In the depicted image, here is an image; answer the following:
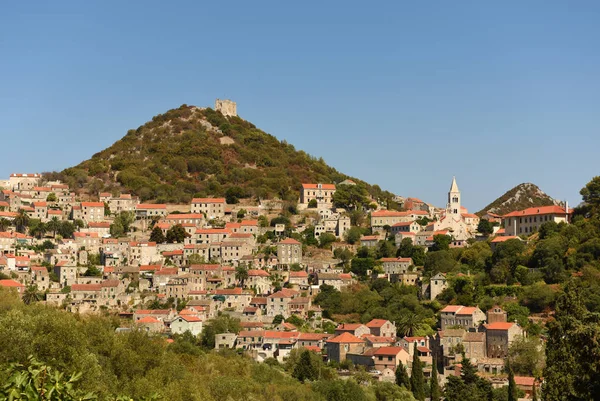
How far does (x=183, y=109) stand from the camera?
135 meters

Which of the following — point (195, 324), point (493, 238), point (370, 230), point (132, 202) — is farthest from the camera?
point (132, 202)

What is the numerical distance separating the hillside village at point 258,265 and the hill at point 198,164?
13.6ft

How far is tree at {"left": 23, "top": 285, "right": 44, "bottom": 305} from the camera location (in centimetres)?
6625

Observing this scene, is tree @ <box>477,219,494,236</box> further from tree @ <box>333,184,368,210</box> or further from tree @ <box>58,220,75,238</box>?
tree @ <box>58,220,75,238</box>

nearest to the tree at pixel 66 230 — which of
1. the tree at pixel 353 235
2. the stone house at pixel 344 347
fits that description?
the tree at pixel 353 235

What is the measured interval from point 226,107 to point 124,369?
10437cm

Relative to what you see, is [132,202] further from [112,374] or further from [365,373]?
[112,374]

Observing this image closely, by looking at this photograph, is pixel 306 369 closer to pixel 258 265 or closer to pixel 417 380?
pixel 417 380

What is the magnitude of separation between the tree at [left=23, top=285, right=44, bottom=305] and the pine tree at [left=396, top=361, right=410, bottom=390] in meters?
27.7

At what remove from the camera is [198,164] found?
111m

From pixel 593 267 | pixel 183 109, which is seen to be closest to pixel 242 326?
pixel 593 267

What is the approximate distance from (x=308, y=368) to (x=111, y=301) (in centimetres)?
2223

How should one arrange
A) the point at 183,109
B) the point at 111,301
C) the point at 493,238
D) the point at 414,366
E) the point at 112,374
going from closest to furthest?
the point at 112,374, the point at 414,366, the point at 111,301, the point at 493,238, the point at 183,109

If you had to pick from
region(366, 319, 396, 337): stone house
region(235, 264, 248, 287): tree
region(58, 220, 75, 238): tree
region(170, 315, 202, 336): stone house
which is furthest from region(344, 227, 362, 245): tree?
region(58, 220, 75, 238): tree
